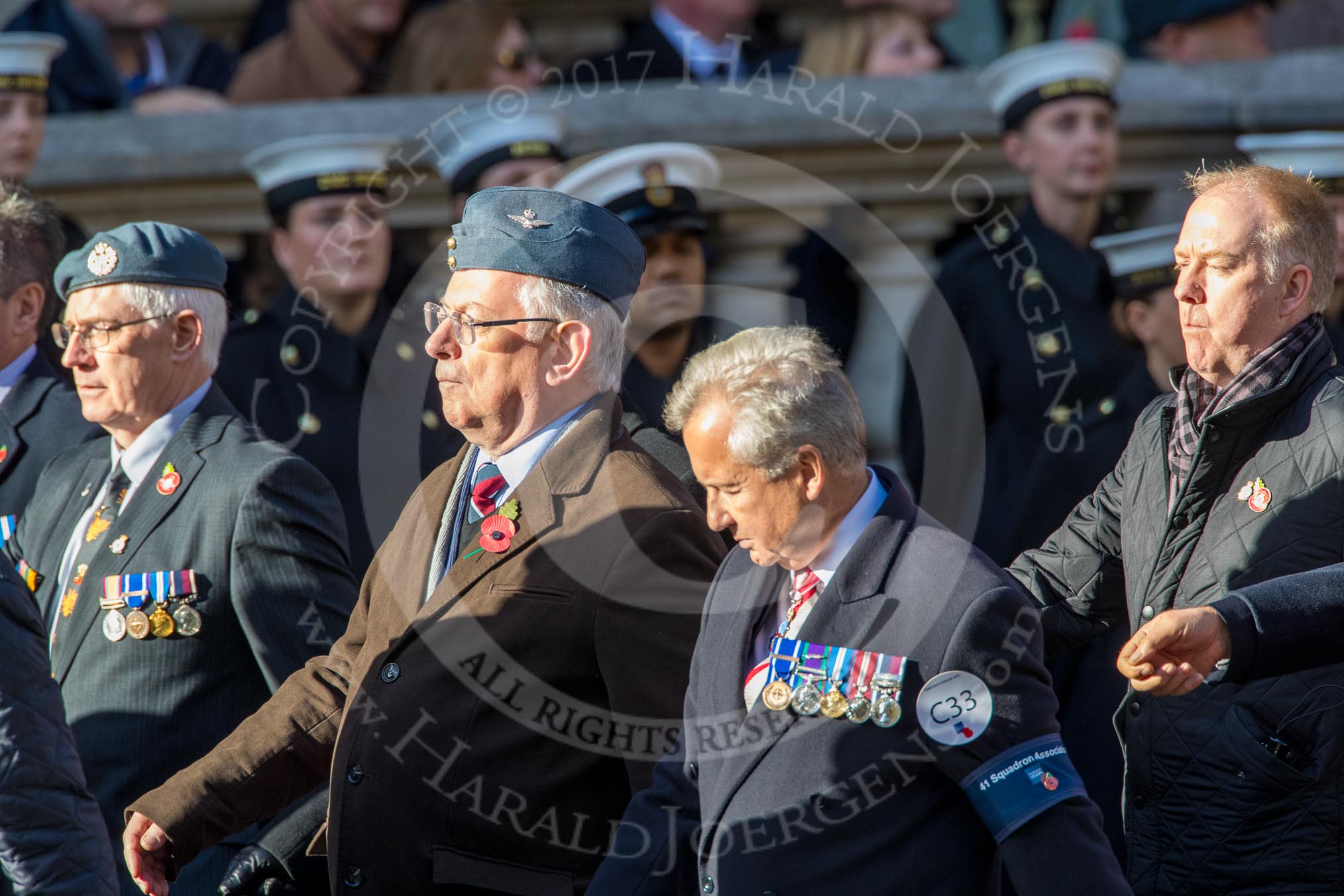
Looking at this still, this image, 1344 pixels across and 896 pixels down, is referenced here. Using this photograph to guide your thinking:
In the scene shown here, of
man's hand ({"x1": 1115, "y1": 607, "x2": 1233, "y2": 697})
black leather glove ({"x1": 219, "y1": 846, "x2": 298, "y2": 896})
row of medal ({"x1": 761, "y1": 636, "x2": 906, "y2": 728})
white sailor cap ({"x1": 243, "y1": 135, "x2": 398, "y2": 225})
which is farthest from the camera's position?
white sailor cap ({"x1": 243, "y1": 135, "x2": 398, "y2": 225})

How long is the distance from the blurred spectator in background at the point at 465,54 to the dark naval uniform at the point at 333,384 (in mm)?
1158

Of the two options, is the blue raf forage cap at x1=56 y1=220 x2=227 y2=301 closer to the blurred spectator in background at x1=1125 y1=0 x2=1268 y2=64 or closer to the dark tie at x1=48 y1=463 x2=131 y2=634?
the dark tie at x1=48 y1=463 x2=131 y2=634

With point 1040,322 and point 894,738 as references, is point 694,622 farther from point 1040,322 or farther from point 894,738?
point 1040,322

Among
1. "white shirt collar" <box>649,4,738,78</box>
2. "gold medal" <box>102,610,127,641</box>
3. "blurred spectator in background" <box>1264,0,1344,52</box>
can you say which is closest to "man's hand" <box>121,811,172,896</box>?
"gold medal" <box>102,610,127,641</box>

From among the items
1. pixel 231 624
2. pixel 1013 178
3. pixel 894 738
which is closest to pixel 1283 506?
pixel 894 738

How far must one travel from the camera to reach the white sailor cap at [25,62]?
5.88 meters

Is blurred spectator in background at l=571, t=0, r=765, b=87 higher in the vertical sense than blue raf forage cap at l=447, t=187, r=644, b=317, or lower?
higher

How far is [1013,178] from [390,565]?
9.68ft

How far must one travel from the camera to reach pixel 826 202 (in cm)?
602

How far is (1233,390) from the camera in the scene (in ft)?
10.9

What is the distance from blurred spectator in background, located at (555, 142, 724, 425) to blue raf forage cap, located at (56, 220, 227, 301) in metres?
1.25

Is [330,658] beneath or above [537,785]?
above

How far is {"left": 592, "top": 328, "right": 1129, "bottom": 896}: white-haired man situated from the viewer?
9.37ft

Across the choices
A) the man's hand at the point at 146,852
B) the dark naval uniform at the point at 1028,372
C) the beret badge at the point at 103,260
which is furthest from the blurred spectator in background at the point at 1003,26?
the man's hand at the point at 146,852
